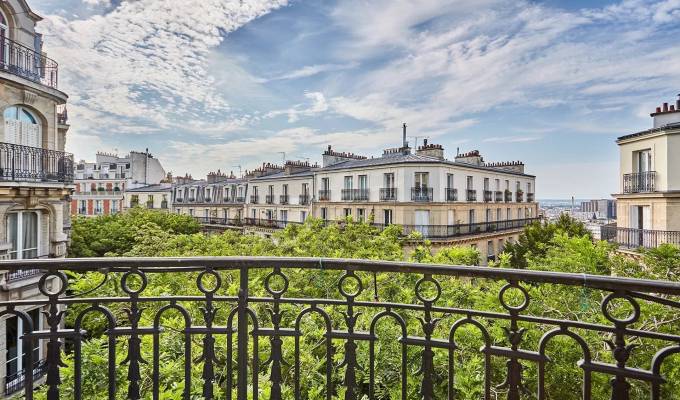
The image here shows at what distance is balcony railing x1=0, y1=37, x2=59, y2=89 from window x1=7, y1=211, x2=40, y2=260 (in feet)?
12.9

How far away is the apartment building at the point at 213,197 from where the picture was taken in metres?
36.2

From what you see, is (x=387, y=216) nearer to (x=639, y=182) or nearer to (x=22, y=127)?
(x=639, y=182)

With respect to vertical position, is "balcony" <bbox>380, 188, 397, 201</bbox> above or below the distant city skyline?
below

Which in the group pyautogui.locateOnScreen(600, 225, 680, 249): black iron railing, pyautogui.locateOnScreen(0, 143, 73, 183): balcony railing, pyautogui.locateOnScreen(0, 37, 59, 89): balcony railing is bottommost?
pyautogui.locateOnScreen(600, 225, 680, 249): black iron railing

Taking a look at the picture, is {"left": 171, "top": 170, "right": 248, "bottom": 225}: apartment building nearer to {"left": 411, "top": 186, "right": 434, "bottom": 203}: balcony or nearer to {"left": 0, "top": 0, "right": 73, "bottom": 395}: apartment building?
{"left": 411, "top": 186, "right": 434, "bottom": 203}: balcony

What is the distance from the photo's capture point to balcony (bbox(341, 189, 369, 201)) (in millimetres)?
26094

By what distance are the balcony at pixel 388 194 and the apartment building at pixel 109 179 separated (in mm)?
33692

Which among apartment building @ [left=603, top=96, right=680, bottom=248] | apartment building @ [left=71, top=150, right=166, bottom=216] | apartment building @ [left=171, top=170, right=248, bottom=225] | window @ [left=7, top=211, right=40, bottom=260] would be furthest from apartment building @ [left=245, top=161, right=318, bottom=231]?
apartment building @ [left=603, top=96, right=680, bottom=248]

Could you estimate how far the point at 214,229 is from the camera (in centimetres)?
3697

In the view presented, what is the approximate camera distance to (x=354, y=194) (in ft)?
87.8

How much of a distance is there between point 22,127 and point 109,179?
3908 centimetres

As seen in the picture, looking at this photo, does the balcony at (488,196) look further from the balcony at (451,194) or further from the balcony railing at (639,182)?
the balcony railing at (639,182)

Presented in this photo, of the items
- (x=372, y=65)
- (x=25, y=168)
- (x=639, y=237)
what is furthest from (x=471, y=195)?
(x=25, y=168)

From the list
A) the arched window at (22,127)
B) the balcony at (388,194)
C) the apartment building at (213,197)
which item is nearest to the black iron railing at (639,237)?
the balcony at (388,194)
